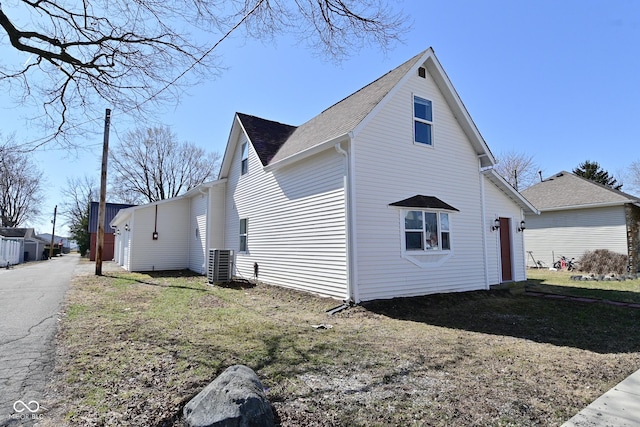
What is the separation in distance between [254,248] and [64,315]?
6302 millimetres

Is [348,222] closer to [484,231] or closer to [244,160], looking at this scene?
[484,231]

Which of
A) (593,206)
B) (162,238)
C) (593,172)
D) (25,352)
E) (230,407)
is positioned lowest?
(25,352)

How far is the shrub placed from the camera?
1609 centimetres

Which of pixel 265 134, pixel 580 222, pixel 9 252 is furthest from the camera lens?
pixel 9 252

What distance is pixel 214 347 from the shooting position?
4883mm

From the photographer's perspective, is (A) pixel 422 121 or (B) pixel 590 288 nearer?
(A) pixel 422 121

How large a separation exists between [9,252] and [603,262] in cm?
3732

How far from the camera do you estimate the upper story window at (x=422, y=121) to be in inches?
391

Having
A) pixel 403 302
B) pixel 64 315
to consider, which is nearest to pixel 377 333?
pixel 403 302

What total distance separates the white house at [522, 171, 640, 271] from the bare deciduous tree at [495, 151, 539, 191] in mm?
15851

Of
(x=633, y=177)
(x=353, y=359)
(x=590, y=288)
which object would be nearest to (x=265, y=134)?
(x=353, y=359)

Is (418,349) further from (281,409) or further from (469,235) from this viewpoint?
(469,235)

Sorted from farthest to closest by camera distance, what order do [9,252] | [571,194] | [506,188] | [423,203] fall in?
[9,252], [571,194], [506,188], [423,203]

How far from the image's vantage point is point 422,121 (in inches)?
395
